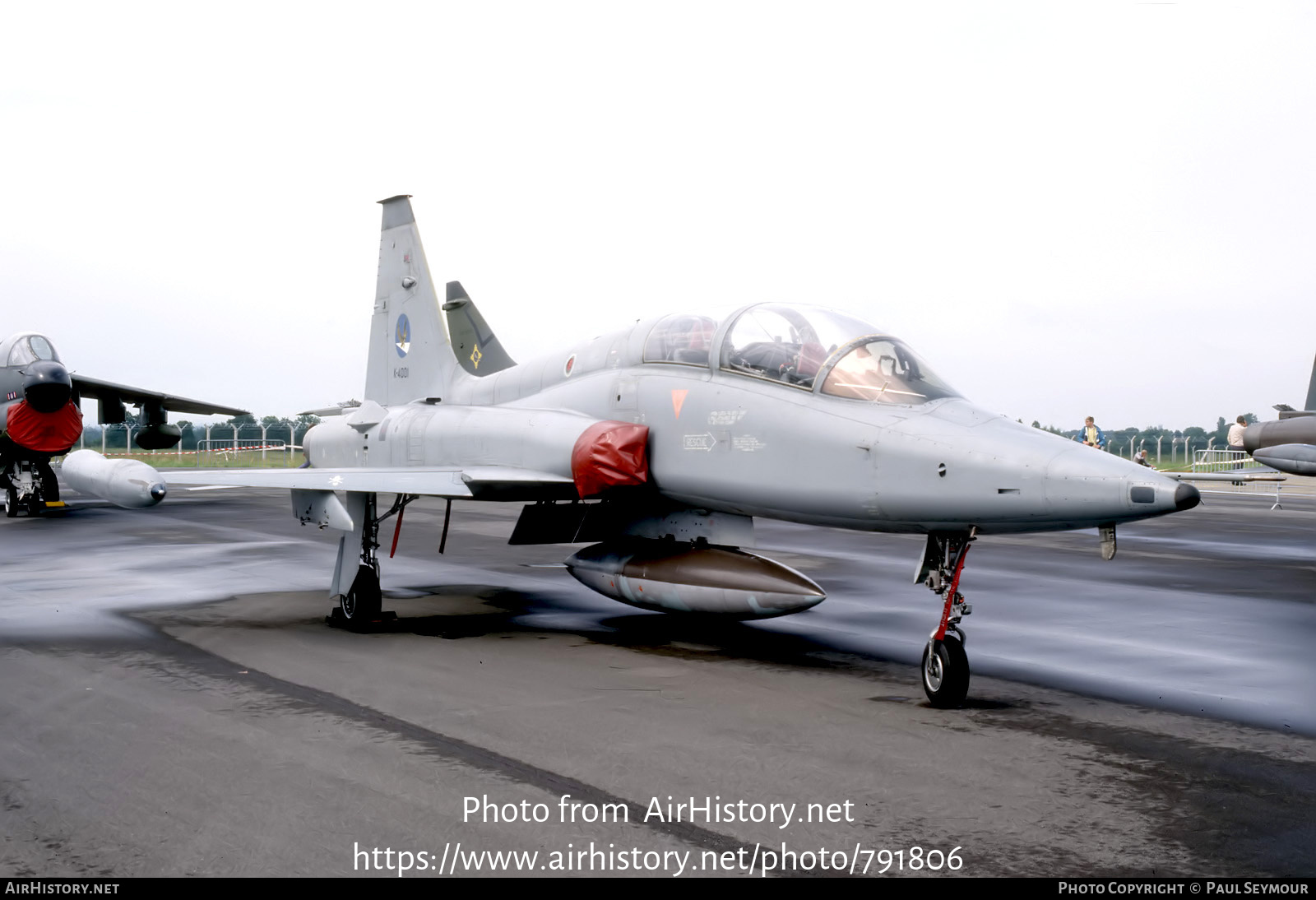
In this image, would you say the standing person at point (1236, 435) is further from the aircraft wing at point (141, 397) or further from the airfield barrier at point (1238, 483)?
the aircraft wing at point (141, 397)

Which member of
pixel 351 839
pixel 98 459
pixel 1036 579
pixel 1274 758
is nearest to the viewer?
pixel 351 839

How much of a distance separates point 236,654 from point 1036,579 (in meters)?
9.24

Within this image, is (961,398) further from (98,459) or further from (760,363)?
(98,459)

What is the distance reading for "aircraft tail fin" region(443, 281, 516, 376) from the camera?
13.6 meters

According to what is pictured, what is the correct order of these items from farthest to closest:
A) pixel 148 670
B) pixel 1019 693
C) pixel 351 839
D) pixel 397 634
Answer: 1. pixel 397 634
2. pixel 148 670
3. pixel 1019 693
4. pixel 351 839

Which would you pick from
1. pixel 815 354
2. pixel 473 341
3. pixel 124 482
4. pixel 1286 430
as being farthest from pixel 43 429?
pixel 1286 430

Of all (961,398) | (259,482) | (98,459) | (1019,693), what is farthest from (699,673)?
(98,459)

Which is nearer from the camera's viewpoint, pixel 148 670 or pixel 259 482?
pixel 148 670

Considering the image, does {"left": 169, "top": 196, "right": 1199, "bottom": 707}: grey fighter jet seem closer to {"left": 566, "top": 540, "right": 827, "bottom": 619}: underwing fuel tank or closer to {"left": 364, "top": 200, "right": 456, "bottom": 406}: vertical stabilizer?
{"left": 566, "top": 540, "right": 827, "bottom": 619}: underwing fuel tank

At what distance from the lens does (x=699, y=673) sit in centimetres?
777

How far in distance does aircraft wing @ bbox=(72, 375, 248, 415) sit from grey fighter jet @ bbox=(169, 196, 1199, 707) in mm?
20940

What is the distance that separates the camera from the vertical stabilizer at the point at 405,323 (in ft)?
43.7

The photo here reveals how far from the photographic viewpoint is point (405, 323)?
13.6 metres

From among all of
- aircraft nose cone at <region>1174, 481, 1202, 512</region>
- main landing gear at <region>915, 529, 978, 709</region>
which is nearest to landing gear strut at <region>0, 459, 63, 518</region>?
main landing gear at <region>915, 529, 978, 709</region>
